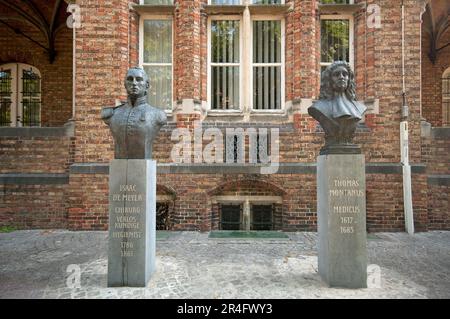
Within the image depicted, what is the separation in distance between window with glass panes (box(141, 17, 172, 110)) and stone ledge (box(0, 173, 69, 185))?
8.88ft

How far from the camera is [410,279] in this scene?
3.65 m

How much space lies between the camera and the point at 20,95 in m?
9.27

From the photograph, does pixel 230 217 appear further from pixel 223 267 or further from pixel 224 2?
pixel 224 2

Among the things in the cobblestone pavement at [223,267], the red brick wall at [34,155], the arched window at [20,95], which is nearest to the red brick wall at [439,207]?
the cobblestone pavement at [223,267]

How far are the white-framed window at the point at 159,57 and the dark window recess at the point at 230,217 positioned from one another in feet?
9.00

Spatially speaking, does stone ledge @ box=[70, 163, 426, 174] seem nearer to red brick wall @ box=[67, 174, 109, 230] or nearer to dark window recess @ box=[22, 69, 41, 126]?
red brick wall @ box=[67, 174, 109, 230]

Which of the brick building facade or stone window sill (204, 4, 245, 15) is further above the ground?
stone window sill (204, 4, 245, 15)

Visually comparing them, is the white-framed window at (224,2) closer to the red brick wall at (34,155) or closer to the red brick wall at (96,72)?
the red brick wall at (96,72)

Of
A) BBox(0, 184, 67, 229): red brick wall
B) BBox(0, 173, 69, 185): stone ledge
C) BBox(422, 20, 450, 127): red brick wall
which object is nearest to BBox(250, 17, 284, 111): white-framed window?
BBox(0, 173, 69, 185): stone ledge

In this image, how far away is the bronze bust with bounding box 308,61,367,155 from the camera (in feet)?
11.8

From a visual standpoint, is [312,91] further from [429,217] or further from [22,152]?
[22,152]

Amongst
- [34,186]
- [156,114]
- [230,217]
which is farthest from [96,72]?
[230,217]

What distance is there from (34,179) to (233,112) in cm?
481

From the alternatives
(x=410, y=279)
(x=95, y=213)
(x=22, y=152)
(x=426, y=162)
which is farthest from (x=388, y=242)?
(x=22, y=152)
